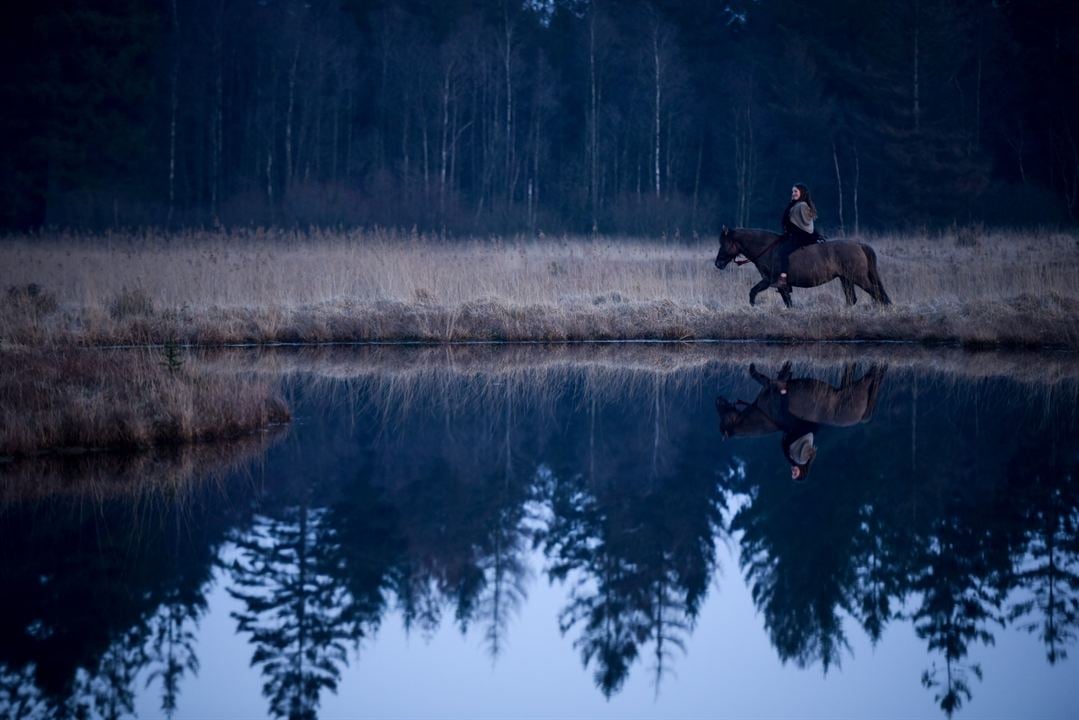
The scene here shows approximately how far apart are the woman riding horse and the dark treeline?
19.1 m

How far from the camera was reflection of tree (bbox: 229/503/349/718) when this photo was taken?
4898mm

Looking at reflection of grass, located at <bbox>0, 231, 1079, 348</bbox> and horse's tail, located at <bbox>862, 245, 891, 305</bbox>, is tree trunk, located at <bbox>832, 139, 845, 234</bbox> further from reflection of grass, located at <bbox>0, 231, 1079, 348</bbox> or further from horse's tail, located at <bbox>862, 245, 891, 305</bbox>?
horse's tail, located at <bbox>862, 245, 891, 305</bbox>

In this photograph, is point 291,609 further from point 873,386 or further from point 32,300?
point 32,300

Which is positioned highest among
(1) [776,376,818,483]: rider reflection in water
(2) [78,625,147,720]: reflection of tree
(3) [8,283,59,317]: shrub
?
(3) [8,283,59,317]: shrub

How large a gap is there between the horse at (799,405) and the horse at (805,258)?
13.3 feet

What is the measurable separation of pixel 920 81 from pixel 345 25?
22823 mm

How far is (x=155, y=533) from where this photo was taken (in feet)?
22.2

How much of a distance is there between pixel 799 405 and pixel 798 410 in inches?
9.7

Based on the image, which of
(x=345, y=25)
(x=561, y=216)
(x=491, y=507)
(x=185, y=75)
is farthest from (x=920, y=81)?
(x=491, y=507)

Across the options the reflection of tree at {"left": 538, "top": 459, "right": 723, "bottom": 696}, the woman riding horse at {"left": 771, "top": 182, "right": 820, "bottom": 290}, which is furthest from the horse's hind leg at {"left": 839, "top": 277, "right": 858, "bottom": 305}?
the reflection of tree at {"left": 538, "top": 459, "right": 723, "bottom": 696}

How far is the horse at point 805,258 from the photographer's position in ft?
55.0

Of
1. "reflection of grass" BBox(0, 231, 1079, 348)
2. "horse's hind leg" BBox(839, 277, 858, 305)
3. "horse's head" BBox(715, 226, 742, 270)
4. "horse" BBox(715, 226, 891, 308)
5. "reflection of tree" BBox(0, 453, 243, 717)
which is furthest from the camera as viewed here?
"horse's hind leg" BBox(839, 277, 858, 305)

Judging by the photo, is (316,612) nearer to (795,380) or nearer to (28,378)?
(28,378)

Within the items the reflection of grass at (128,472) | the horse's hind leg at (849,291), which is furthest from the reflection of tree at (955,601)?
the horse's hind leg at (849,291)
